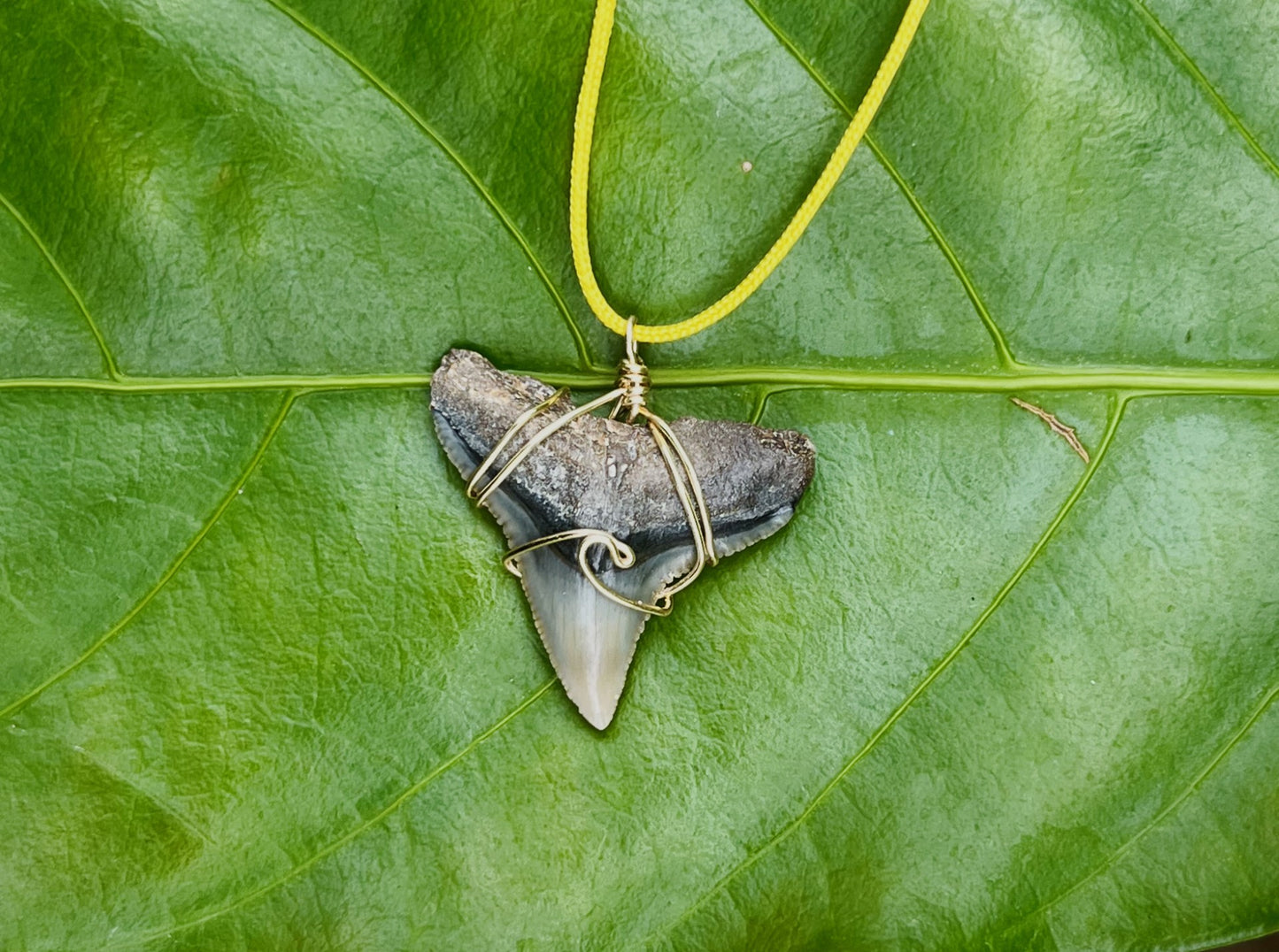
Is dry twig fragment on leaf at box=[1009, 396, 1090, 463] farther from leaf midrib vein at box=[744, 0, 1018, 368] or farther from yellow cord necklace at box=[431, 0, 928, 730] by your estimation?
yellow cord necklace at box=[431, 0, 928, 730]

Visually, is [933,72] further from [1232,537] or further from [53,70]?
[53,70]

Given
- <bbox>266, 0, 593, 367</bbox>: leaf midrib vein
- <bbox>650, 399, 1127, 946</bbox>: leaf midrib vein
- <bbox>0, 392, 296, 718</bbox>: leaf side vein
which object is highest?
<bbox>266, 0, 593, 367</bbox>: leaf midrib vein

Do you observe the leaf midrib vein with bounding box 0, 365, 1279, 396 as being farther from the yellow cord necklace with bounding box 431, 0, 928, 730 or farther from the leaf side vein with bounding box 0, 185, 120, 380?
Answer: the leaf side vein with bounding box 0, 185, 120, 380

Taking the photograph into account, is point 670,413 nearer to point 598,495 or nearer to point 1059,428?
point 598,495

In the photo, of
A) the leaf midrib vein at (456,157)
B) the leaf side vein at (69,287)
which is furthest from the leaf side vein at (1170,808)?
the leaf side vein at (69,287)

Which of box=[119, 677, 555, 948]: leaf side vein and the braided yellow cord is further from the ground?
the braided yellow cord

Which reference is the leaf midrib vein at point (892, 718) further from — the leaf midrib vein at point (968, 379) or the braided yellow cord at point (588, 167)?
the braided yellow cord at point (588, 167)

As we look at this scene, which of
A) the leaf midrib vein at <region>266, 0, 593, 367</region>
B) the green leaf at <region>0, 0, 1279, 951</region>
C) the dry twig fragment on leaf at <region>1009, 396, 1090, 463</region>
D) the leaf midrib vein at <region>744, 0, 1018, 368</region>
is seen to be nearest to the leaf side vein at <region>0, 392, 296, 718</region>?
the green leaf at <region>0, 0, 1279, 951</region>

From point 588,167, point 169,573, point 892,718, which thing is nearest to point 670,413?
point 588,167
